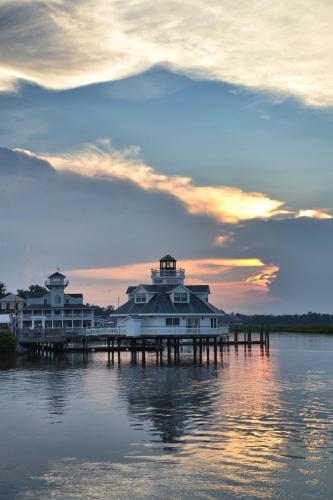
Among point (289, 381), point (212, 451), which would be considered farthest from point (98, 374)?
point (212, 451)

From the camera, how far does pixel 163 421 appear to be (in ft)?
113

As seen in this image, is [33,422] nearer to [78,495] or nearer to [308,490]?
[78,495]

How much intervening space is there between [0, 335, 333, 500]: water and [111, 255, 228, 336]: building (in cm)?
2320

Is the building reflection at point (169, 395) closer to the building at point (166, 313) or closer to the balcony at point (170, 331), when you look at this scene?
the balcony at point (170, 331)

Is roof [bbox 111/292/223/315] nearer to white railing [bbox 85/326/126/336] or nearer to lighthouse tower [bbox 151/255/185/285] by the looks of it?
white railing [bbox 85/326/126/336]

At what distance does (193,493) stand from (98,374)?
135 feet

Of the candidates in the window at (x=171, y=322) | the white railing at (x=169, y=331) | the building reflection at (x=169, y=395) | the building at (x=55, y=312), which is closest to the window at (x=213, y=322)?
the white railing at (x=169, y=331)

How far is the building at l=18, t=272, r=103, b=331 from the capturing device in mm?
117312

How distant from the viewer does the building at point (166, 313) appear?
79.9 meters

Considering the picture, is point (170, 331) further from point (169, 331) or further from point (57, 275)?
point (57, 275)

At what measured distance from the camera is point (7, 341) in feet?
275

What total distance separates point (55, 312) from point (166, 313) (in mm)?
42944

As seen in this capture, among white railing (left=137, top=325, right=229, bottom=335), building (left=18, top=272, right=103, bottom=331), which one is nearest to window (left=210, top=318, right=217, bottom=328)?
white railing (left=137, top=325, right=229, bottom=335)

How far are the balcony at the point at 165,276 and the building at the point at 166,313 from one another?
1533mm
